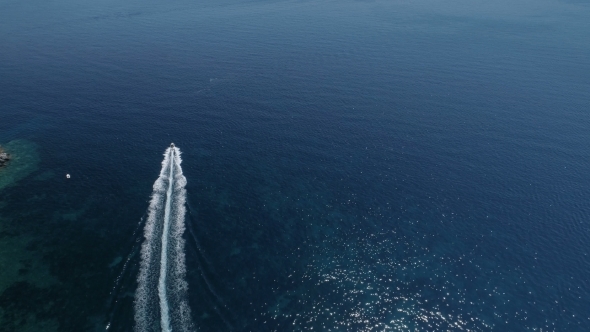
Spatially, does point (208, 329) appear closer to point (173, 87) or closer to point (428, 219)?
point (428, 219)

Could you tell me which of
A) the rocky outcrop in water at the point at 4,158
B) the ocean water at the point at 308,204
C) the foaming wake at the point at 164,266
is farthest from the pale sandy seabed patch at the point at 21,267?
the foaming wake at the point at 164,266

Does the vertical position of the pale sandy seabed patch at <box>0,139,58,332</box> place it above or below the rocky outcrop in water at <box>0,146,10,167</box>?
below

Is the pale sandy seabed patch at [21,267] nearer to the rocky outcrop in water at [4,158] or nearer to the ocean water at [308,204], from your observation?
the ocean water at [308,204]

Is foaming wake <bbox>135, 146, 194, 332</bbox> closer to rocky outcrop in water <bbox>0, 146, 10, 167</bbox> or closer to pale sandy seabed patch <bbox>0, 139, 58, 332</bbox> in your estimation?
pale sandy seabed patch <bbox>0, 139, 58, 332</bbox>

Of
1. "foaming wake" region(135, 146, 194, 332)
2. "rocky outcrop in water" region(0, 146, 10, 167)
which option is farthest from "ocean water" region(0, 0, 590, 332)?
"rocky outcrop in water" region(0, 146, 10, 167)

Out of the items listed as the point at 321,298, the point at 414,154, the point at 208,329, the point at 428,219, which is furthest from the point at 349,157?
the point at 208,329
